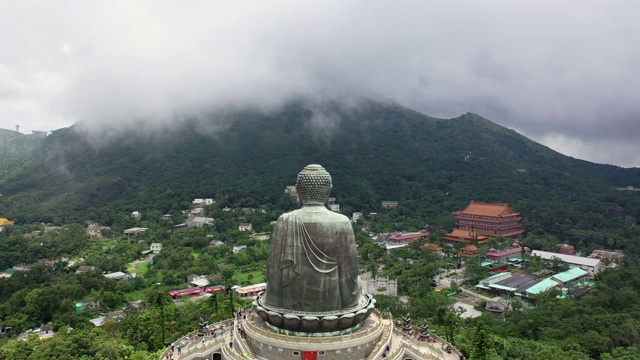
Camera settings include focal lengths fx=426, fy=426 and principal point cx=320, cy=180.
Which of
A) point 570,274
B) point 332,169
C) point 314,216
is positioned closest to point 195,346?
point 314,216

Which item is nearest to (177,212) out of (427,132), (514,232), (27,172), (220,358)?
Result: (27,172)

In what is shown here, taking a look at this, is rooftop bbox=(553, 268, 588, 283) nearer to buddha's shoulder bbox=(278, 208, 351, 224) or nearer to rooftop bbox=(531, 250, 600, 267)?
rooftop bbox=(531, 250, 600, 267)

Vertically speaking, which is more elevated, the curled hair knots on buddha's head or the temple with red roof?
the curled hair knots on buddha's head

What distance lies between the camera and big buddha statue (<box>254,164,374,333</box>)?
19.0 m

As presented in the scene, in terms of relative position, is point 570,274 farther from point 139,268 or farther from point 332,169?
point 332,169

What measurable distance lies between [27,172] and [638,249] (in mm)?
144157

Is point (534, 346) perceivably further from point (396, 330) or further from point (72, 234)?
point (72, 234)

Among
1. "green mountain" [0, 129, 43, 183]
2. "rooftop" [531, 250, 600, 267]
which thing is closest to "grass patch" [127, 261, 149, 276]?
"rooftop" [531, 250, 600, 267]

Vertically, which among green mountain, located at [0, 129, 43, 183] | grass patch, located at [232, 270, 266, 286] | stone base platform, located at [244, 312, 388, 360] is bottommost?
grass patch, located at [232, 270, 266, 286]

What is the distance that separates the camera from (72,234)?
70.6 metres

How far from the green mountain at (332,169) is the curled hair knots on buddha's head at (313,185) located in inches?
2689

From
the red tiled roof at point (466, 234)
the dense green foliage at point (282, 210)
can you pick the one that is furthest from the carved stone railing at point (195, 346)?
the red tiled roof at point (466, 234)

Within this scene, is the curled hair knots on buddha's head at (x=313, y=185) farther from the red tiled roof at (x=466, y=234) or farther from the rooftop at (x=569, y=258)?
the red tiled roof at (x=466, y=234)

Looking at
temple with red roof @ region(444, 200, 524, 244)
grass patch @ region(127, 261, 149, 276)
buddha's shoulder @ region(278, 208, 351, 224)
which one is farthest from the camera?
temple with red roof @ region(444, 200, 524, 244)
